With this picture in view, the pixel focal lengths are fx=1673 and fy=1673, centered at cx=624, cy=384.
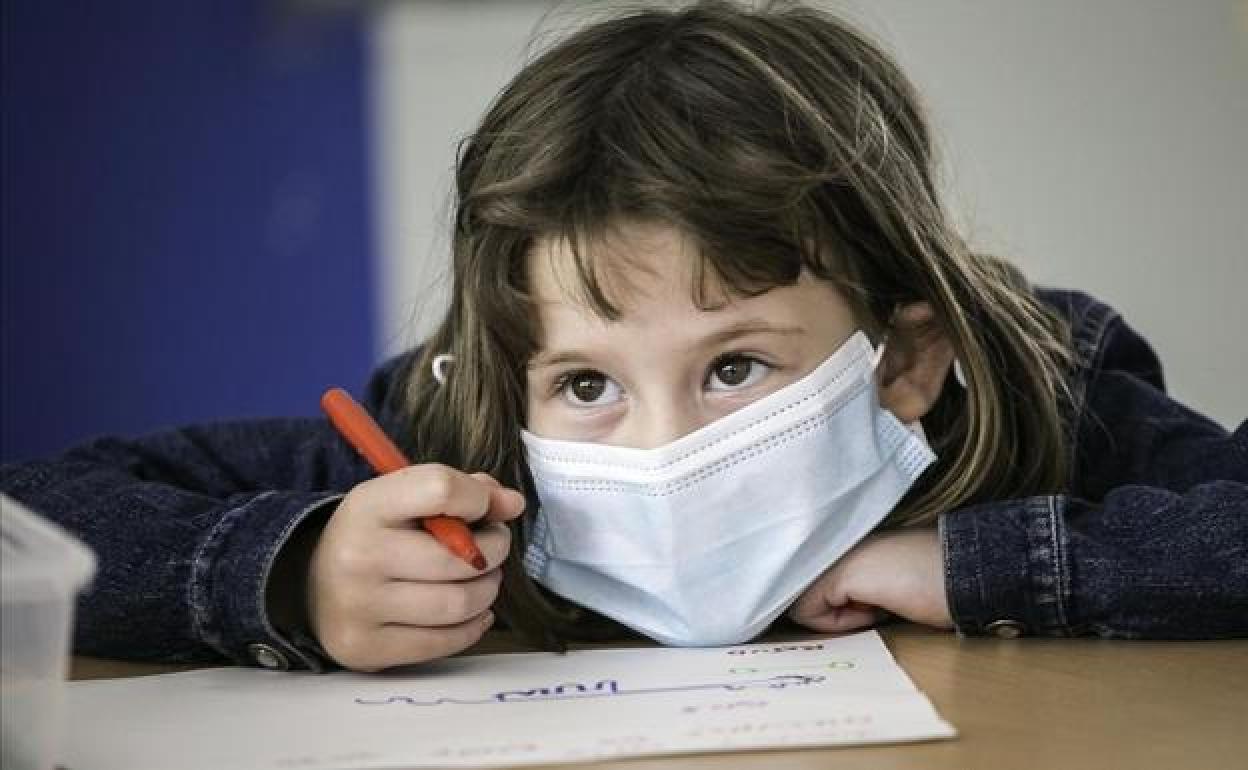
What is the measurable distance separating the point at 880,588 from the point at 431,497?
0.28m

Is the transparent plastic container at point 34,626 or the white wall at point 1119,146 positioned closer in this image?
the transparent plastic container at point 34,626

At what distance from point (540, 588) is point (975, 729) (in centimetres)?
39

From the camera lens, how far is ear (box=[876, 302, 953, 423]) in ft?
3.53

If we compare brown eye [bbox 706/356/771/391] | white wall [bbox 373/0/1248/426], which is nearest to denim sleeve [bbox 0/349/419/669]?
brown eye [bbox 706/356/771/391]

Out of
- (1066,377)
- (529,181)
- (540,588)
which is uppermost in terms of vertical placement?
(529,181)

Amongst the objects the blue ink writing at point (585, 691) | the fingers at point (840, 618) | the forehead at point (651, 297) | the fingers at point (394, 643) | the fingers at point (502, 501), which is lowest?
the fingers at point (840, 618)

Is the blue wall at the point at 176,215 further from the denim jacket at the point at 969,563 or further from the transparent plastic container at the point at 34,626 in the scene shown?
the transparent plastic container at the point at 34,626

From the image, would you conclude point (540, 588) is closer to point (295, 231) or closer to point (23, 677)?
point (23, 677)

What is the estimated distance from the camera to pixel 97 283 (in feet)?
9.76

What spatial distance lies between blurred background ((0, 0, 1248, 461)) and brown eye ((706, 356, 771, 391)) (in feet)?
5.74

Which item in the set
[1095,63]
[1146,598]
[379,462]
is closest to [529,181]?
[379,462]

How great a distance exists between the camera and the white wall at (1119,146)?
2832 mm

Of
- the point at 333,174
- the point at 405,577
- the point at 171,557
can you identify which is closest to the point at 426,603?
the point at 405,577

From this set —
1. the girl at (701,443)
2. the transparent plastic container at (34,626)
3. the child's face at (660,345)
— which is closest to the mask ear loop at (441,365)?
the girl at (701,443)
